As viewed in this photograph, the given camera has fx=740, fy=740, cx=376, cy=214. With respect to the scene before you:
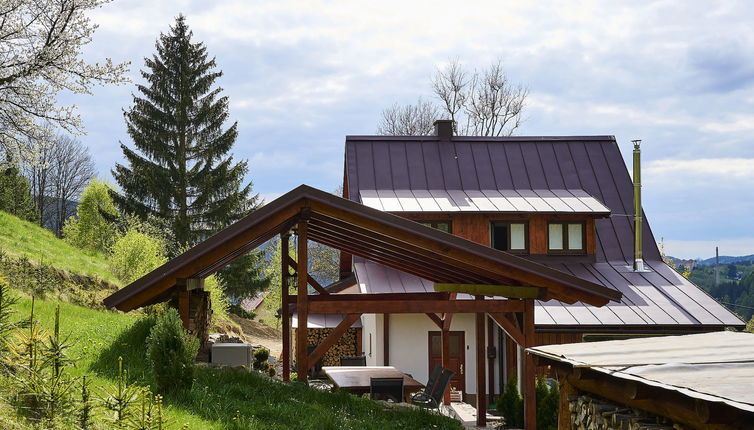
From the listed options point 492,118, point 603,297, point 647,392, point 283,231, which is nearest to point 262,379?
point 283,231

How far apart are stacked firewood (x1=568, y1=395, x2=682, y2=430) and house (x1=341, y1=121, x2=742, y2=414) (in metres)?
8.23

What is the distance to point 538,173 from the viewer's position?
22828 mm

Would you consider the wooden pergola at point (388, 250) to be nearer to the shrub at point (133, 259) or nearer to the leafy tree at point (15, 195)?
the shrub at point (133, 259)

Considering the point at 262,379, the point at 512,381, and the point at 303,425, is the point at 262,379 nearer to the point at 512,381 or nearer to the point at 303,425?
the point at 303,425

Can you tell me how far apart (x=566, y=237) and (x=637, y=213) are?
2.27 meters

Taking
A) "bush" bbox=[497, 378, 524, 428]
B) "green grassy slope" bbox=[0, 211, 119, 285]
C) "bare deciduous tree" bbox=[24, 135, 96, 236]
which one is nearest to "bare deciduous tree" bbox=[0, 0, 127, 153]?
"green grassy slope" bbox=[0, 211, 119, 285]

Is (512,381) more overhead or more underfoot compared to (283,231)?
more underfoot

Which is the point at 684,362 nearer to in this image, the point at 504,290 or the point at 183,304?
the point at 504,290

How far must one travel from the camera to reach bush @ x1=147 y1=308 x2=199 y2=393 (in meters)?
8.77

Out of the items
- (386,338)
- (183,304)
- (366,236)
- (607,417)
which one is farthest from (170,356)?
(386,338)

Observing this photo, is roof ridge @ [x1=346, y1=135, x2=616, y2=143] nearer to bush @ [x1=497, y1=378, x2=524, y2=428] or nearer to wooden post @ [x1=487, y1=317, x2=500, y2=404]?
wooden post @ [x1=487, y1=317, x2=500, y2=404]

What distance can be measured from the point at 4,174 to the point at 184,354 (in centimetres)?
2856

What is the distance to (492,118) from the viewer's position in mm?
38625

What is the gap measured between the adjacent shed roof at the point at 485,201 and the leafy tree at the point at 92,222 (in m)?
19.4
